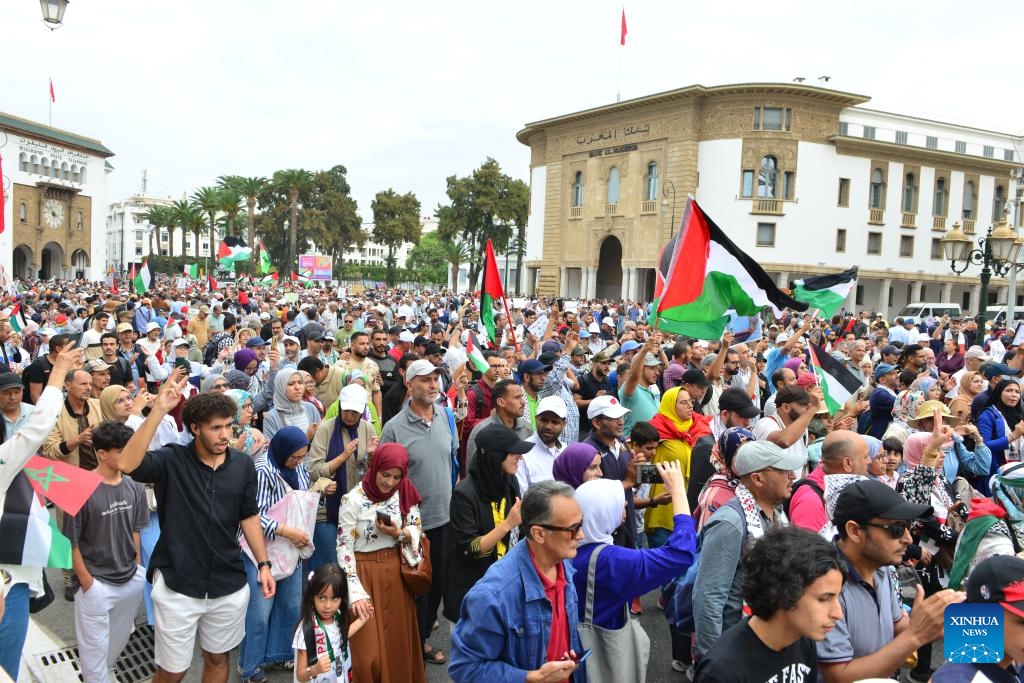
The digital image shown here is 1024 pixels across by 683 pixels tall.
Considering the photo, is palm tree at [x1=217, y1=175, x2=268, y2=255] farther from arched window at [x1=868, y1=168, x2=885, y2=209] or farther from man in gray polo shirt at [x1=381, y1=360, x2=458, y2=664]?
man in gray polo shirt at [x1=381, y1=360, x2=458, y2=664]

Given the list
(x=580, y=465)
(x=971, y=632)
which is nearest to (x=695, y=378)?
(x=580, y=465)

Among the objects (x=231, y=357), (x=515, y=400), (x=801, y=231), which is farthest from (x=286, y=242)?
(x=515, y=400)

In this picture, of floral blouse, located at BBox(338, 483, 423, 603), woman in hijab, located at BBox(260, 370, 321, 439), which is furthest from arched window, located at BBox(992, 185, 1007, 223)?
floral blouse, located at BBox(338, 483, 423, 603)

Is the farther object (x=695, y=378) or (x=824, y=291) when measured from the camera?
(x=824, y=291)

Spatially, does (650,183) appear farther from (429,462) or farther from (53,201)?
(53,201)

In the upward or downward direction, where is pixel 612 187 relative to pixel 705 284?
upward

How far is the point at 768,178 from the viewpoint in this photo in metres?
42.2

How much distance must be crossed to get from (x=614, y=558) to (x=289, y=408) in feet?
12.0

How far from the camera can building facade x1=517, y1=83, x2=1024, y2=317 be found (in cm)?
4181

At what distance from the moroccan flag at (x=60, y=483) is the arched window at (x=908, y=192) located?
49.4m

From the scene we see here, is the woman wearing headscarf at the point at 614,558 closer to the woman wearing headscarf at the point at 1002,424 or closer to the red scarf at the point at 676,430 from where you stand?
the red scarf at the point at 676,430

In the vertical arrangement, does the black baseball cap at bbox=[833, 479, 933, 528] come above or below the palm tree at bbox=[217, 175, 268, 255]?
below

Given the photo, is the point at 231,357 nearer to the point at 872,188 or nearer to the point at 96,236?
the point at 872,188

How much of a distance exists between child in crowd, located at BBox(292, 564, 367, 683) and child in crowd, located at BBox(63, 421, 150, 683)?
44.9 inches
